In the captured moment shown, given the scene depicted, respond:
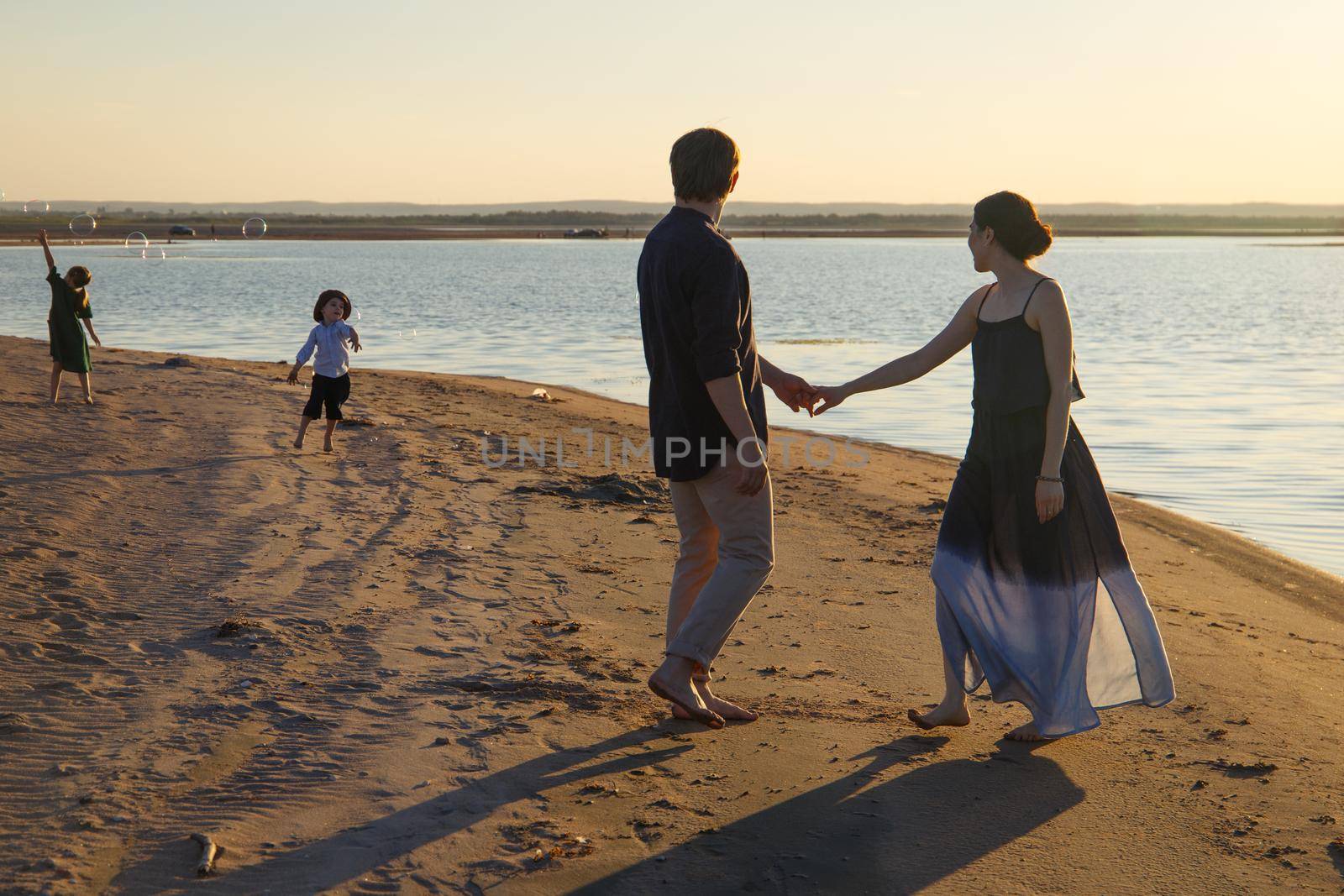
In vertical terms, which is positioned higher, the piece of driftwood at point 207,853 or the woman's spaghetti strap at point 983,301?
the woman's spaghetti strap at point 983,301

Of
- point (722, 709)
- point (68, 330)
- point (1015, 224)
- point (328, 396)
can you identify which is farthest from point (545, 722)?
point (68, 330)

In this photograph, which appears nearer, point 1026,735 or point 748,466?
point 748,466

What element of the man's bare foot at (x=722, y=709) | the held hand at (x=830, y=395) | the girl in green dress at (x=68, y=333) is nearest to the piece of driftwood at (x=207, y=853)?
the man's bare foot at (x=722, y=709)

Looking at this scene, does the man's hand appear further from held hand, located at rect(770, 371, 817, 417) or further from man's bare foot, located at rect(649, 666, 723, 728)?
man's bare foot, located at rect(649, 666, 723, 728)

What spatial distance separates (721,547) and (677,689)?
0.56 metres

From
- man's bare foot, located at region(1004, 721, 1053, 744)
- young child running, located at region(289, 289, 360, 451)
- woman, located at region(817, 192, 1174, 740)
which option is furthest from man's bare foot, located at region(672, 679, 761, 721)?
young child running, located at region(289, 289, 360, 451)

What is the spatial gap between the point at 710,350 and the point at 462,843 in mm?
1685

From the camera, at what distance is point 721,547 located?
416 centimetres

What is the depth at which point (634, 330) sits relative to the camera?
93.0 ft

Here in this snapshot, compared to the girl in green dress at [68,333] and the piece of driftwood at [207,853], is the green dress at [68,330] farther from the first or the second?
the piece of driftwood at [207,853]

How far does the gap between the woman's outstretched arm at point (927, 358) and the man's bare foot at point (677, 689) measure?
3.76 feet

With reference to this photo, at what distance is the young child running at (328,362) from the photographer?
9.95 metres

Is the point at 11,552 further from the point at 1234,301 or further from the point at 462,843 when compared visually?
the point at 1234,301

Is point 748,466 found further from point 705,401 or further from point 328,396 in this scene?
point 328,396
